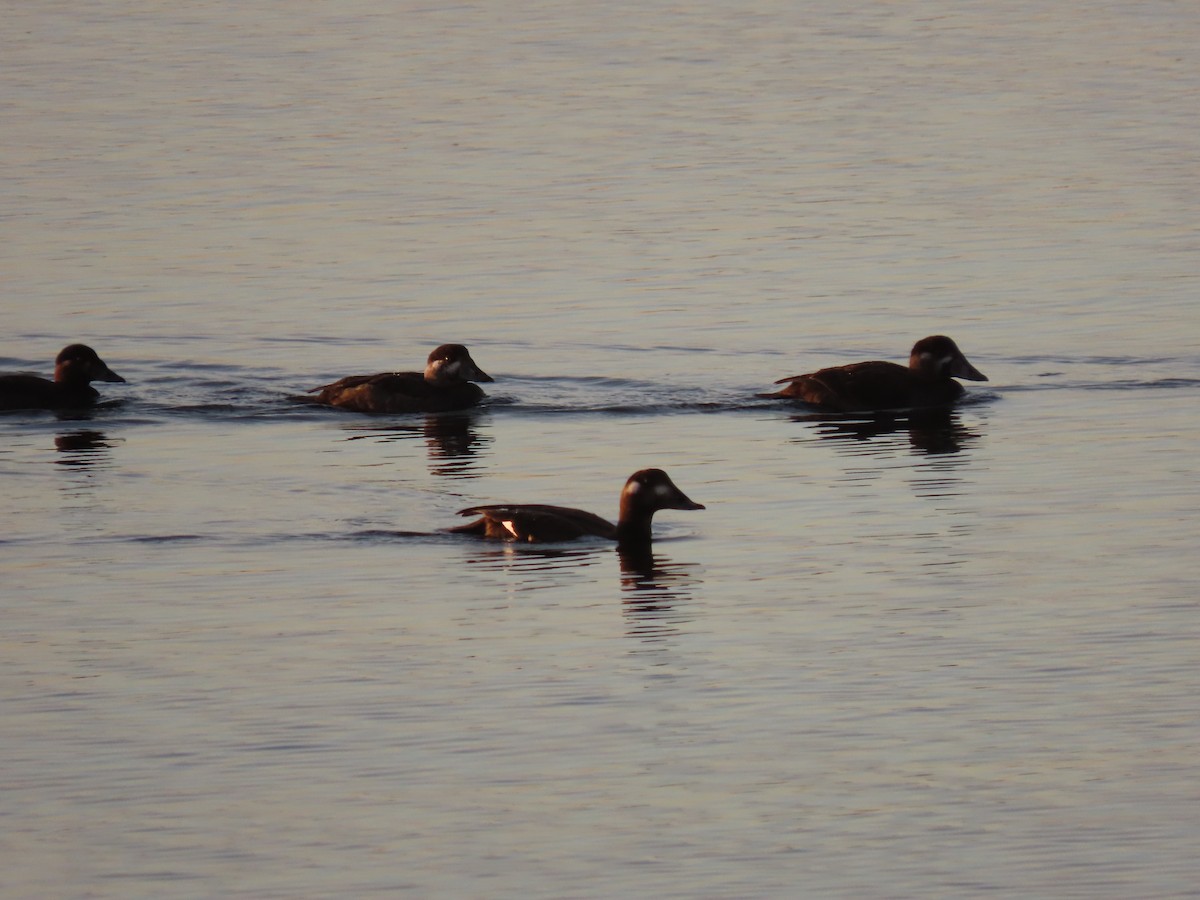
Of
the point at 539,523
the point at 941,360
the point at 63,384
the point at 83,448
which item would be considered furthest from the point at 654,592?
the point at 63,384

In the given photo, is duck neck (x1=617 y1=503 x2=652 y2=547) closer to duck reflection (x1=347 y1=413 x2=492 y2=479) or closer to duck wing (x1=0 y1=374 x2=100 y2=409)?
duck reflection (x1=347 y1=413 x2=492 y2=479)

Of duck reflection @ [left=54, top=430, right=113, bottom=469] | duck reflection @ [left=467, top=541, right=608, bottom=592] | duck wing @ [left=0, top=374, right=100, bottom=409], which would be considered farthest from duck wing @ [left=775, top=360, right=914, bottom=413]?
duck wing @ [left=0, top=374, right=100, bottom=409]

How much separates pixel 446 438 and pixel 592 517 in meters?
4.55

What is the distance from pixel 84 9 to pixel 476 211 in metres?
28.4

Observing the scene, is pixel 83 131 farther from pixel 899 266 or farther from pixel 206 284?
pixel 899 266

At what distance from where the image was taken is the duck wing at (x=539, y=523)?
16422 millimetres

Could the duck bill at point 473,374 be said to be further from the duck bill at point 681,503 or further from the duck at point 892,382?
the duck bill at point 681,503

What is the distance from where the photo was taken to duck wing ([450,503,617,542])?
16.4 metres

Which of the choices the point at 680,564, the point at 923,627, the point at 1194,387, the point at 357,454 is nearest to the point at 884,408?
the point at 1194,387

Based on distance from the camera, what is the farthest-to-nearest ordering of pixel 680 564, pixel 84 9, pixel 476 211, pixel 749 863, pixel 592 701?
pixel 84 9 → pixel 476 211 → pixel 680 564 → pixel 592 701 → pixel 749 863

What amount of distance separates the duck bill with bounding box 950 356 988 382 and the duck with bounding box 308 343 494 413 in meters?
3.61

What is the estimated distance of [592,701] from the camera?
12.9 m

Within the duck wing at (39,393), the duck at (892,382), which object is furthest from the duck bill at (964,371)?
the duck wing at (39,393)

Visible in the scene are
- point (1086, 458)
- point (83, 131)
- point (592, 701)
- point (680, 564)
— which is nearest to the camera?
point (592, 701)
